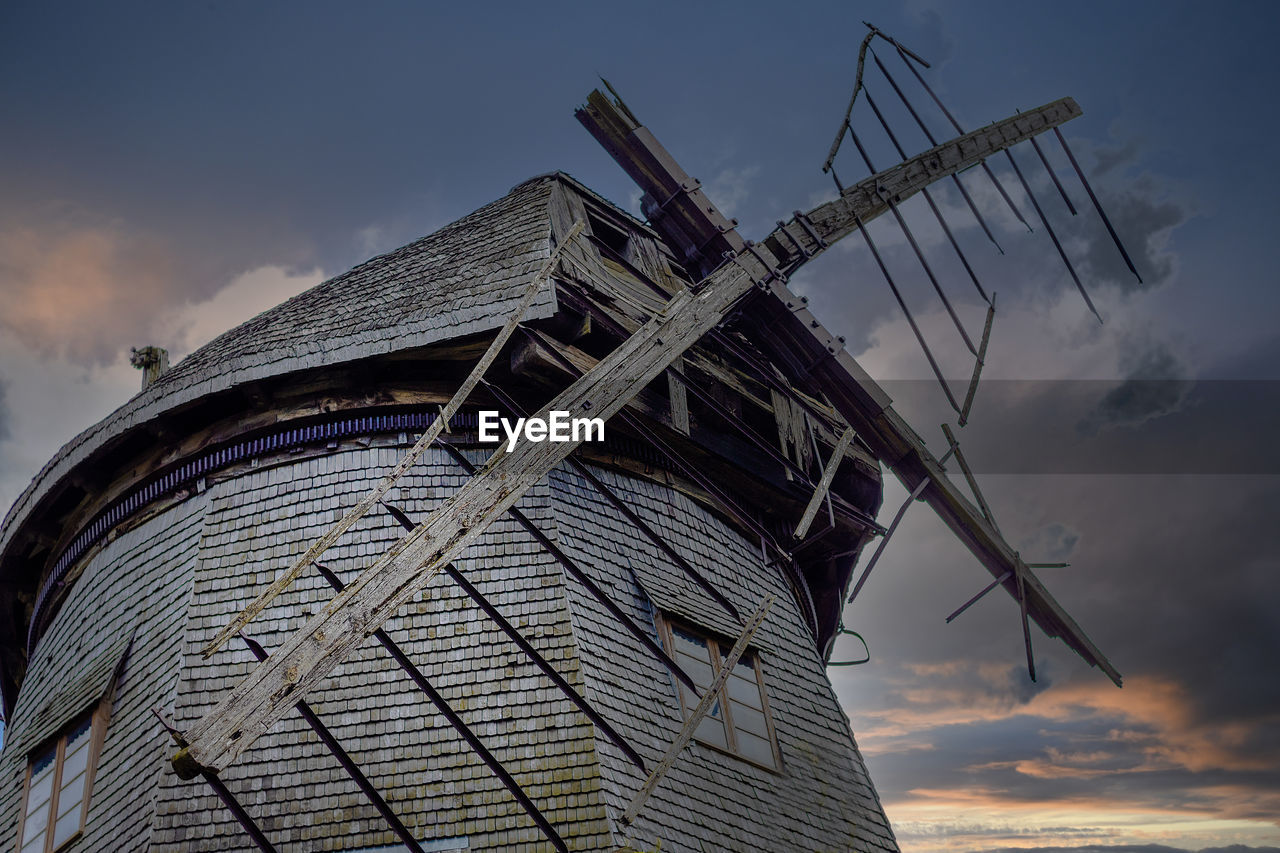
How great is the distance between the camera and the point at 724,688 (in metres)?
8.07

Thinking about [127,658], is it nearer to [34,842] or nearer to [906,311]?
[34,842]

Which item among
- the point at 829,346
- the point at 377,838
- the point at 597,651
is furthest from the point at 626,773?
the point at 829,346

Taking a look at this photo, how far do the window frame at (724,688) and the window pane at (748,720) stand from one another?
0.04 meters

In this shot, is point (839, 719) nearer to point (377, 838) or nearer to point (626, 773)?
point (626, 773)

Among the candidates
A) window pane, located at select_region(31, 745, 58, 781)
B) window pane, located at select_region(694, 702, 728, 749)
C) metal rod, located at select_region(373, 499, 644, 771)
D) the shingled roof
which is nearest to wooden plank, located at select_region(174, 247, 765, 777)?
metal rod, located at select_region(373, 499, 644, 771)

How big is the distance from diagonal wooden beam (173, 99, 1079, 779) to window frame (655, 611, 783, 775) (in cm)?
152

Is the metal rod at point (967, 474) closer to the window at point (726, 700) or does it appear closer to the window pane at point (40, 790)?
the window at point (726, 700)

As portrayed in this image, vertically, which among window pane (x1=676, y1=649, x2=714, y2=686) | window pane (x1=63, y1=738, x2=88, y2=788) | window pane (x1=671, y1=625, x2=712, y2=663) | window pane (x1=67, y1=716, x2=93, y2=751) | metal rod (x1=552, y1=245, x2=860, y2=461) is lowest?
window pane (x1=63, y1=738, x2=88, y2=788)

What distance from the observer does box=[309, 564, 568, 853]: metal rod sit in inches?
239

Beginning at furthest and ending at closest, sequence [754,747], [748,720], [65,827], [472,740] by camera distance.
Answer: [748,720], [754,747], [65,827], [472,740]

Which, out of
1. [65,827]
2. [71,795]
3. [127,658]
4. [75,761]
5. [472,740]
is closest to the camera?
[472,740]

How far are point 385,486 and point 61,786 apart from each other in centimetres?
348

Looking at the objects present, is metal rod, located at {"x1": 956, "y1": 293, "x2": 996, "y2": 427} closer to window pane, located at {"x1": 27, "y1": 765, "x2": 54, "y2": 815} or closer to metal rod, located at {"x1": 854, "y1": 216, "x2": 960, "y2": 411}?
metal rod, located at {"x1": 854, "y1": 216, "x2": 960, "y2": 411}

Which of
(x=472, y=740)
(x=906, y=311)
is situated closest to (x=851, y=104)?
(x=906, y=311)
